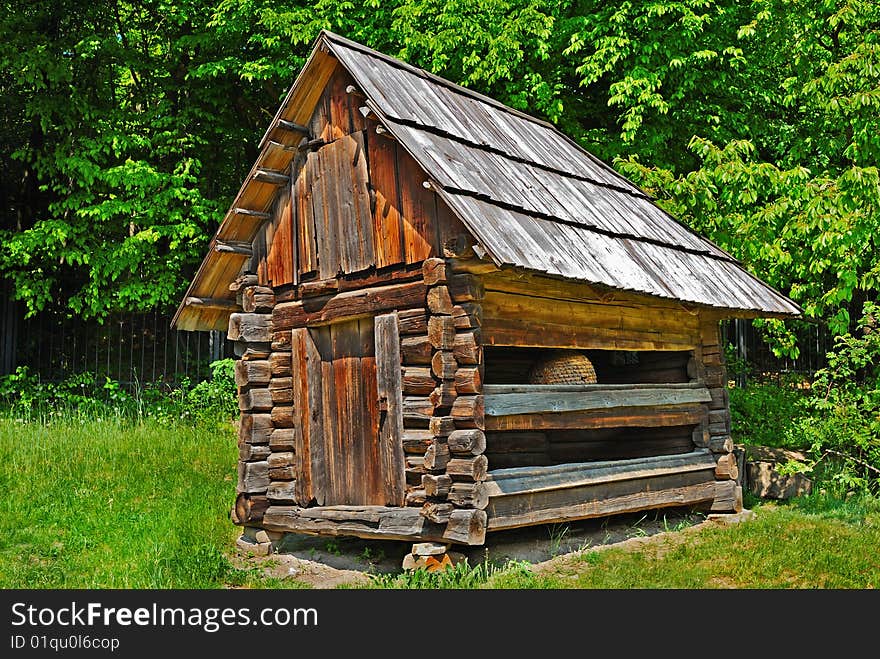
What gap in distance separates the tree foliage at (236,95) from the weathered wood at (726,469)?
12.5 ft

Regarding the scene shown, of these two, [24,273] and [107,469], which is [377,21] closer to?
[24,273]

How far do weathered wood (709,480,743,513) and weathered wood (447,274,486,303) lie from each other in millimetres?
4208

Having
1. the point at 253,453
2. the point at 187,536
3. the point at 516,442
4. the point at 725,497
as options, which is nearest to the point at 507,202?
the point at 516,442

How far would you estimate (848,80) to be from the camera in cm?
1095

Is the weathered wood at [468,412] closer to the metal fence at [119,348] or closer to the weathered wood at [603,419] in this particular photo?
the weathered wood at [603,419]

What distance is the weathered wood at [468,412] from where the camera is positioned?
7.57m

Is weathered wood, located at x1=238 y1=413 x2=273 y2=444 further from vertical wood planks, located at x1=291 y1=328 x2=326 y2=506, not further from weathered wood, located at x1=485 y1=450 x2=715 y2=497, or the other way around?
weathered wood, located at x1=485 y1=450 x2=715 y2=497

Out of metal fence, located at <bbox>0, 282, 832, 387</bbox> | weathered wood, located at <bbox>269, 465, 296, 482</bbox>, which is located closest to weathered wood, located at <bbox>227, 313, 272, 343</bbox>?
weathered wood, located at <bbox>269, 465, 296, 482</bbox>

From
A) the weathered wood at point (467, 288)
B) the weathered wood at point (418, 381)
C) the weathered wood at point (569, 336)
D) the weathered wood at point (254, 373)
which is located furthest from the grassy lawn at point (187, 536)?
the weathered wood at point (467, 288)

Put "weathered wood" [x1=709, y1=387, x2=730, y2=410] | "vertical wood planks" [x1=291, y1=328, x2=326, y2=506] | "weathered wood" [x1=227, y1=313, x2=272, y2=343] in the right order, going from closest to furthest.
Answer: "vertical wood planks" [x1=291, y1=328, x2=326, y2=506]
"weathered wood" [x1=227, y1=313, x2=272, y2=343]
"weathered wood" [x1=709, y1=387, x2=730, y2=410]

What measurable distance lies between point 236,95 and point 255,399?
10.5 metres

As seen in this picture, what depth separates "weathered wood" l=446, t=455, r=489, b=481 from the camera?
747 cm

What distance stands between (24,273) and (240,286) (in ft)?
27.7

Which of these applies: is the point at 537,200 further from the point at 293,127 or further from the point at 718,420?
the point at 718,420
